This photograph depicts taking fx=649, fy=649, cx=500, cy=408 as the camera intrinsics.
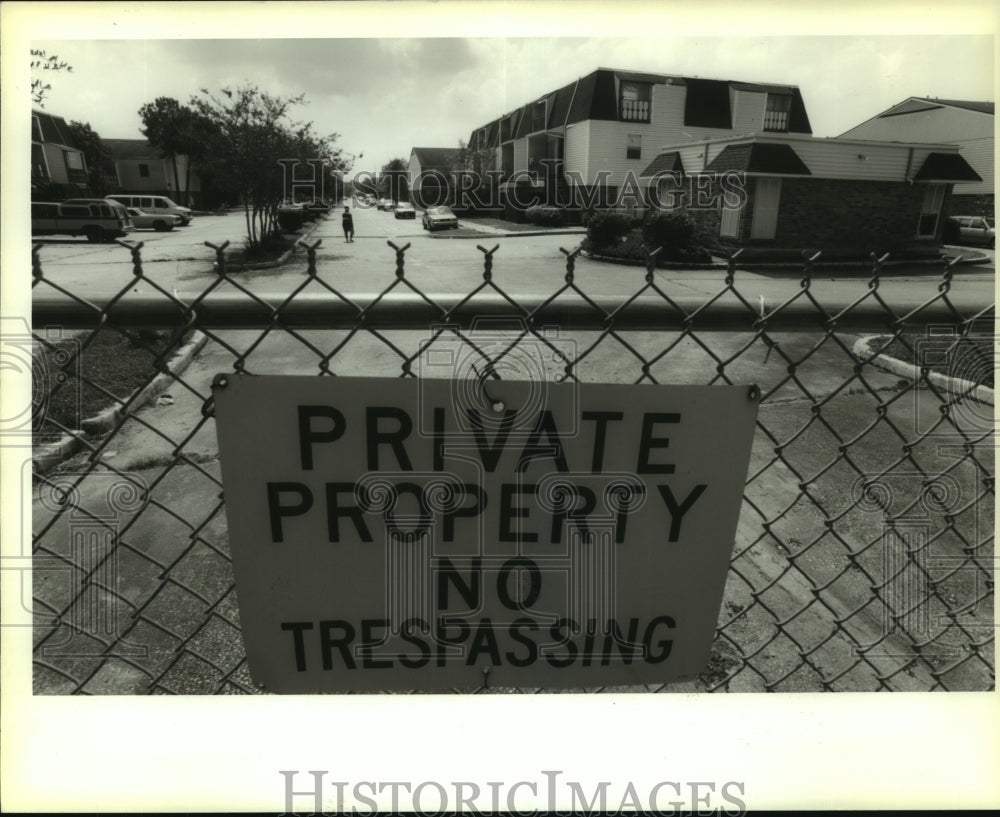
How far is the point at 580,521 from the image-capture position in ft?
5.01

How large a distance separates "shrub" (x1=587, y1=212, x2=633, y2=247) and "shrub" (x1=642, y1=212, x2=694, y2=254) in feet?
4.71

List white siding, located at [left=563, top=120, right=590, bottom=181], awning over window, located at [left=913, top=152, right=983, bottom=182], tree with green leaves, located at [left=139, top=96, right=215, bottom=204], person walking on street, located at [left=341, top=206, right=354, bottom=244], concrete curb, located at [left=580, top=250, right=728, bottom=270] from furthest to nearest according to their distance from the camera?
tree with green leaves, located at [left=139, top=96, right=215, bottom=204], white siding, located at [left=563, top=120, right=590, bottom=181], person walking on street, located at [left=341, top=206, right=354, bottom=244], awning over window, located at [left=913, top=152, right=983, bottom=182], concrete curb, located at [left=580, top=250, right=728, bottom=270]

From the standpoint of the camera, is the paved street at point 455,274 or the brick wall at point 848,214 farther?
the brick wall at point 848,214

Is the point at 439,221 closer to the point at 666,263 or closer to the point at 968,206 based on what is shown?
the point at 666,263

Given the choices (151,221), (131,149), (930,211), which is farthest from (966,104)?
(131,149)

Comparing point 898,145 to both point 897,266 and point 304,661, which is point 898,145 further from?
point 304,661

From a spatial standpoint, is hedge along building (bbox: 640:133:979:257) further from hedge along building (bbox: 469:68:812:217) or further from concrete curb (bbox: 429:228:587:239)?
hedge along building (bbox: 469:68:812:217)

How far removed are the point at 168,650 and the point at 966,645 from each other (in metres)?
4.15

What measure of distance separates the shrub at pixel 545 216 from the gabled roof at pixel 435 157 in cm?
2500

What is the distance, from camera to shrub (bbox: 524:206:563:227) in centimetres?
3550

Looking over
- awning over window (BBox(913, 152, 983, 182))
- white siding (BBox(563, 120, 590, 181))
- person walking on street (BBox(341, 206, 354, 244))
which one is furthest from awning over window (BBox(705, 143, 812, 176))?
person walking on street (BBox(341, 206, 354, 244))

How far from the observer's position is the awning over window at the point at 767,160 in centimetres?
2255

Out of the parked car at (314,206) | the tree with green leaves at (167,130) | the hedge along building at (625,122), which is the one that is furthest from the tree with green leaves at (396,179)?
the hedge along building at (625,122)

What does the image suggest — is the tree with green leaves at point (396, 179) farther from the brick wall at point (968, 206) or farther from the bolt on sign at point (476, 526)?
the bolt on sign at point (476, 526)
